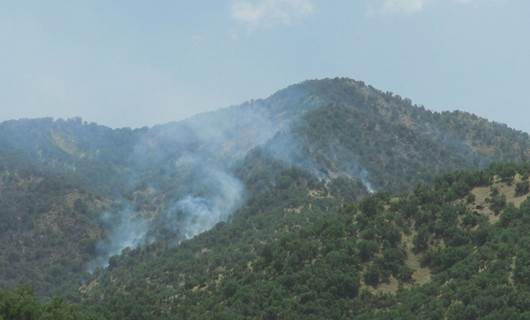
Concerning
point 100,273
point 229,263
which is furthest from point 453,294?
point 100,273

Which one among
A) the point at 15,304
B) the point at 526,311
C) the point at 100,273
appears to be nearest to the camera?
the point at 15,304

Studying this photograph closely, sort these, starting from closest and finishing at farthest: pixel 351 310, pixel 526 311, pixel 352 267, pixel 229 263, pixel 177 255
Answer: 1. pixel 526 311
2. pixel 351 310
3. pixel 352 267
4. pixel 229 263
5. pixel 177 255

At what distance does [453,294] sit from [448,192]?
1287 inches

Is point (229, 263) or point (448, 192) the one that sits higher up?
point (448, 192)

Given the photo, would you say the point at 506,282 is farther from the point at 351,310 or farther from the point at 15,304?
the point at 15,304

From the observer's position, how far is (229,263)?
138 metres

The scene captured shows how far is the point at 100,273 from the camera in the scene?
591 ft

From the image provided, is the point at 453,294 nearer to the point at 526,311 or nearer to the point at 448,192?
the point at 526,311

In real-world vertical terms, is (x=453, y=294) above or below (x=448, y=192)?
below

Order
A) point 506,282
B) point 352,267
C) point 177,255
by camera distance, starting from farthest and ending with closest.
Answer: point 177,255, point 352,267, point 506,282

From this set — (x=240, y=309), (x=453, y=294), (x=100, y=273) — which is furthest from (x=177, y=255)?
(x=453, y=294)

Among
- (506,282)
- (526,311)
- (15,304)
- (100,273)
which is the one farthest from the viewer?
(100,273)

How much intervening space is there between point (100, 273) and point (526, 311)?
121032mm

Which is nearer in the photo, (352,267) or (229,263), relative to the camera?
(352,267)
